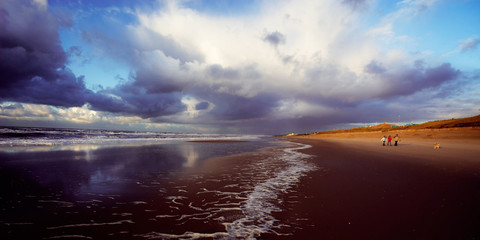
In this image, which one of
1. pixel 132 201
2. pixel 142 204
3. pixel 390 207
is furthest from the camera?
pixel 132 201

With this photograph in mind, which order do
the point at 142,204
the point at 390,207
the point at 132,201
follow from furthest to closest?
the point at 132,201
the point at 142,204
the point at 390,207

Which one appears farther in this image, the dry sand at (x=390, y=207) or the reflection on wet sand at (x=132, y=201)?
the reflection on wet sand at (x=132, y=201)

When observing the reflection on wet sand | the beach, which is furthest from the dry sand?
the reflection on wet sand

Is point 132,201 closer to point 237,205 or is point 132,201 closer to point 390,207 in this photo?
point 237,205

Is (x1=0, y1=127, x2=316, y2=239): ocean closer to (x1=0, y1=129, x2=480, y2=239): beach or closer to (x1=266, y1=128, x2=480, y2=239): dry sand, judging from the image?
(x1=0, y1=129, x2=480, y2=239): beach

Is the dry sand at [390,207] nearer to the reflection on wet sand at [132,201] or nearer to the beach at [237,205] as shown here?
the beach at [237,205]

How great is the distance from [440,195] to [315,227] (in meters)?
5.89

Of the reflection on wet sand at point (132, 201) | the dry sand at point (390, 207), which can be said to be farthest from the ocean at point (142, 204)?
the dry sand at point (390, 207)

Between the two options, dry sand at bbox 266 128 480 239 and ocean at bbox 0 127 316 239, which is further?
ocean at bbox 0 127 316 239

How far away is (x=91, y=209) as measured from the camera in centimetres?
631

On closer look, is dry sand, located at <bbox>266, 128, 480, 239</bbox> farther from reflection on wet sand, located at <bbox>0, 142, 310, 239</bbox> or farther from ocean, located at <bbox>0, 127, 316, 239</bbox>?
reflection on wet sand, located at <bbox>0, 142, 310, 239</bbox>

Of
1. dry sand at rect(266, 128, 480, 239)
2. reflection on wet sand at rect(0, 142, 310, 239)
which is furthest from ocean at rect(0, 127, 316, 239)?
dry sand at rect(266, 128, 480, 239)

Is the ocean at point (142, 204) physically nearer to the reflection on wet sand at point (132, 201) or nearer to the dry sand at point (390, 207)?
the reflection on wet sand at point (132, 201)

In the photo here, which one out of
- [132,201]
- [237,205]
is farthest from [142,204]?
[237,205]
